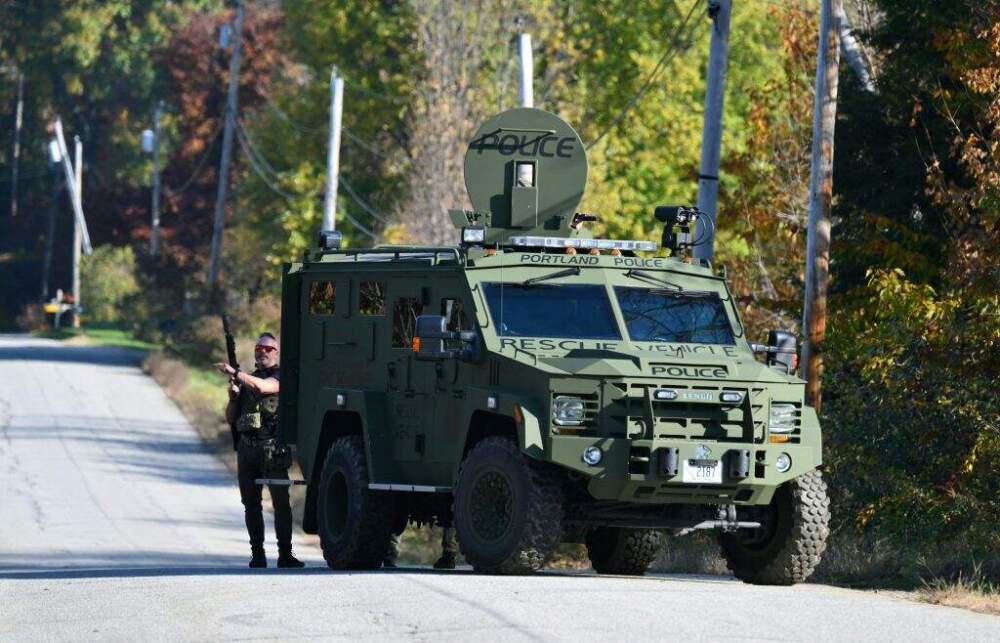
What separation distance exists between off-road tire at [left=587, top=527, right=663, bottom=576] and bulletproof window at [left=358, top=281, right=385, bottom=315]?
2.51 m

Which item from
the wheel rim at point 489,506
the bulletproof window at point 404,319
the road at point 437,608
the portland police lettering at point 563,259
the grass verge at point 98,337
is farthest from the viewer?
the grass verge at point 98,337

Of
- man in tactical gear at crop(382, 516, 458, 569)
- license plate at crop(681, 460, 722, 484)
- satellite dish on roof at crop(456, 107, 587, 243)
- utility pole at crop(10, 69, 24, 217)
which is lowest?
man in tactical gear at crop(382, 516, 458, 569)

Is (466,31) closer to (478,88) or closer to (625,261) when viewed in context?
(478,88)

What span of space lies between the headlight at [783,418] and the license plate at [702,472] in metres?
0.60

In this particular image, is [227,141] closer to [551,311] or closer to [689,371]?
[551,311]

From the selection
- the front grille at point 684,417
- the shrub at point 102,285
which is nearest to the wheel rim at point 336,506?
the front grille at point 684,417

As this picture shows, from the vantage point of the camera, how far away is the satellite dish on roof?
1792cm

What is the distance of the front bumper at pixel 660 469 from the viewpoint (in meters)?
13.8

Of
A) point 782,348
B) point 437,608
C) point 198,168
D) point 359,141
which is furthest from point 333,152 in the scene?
point 198,168

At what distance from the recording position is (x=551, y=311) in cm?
1502

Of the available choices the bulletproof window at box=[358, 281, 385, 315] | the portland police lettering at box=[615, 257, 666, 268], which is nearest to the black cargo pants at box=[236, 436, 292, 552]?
the bulletproof window at box=[358, 281, 385, 315]

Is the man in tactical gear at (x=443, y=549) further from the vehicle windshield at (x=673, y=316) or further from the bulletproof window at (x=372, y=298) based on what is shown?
the vehicle windshield at (x=673, y=316)

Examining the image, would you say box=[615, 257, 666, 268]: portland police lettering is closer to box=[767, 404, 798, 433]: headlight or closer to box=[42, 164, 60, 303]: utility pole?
box=[767, 404, 798, 433]: headlight

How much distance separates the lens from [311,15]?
53.0 meters
